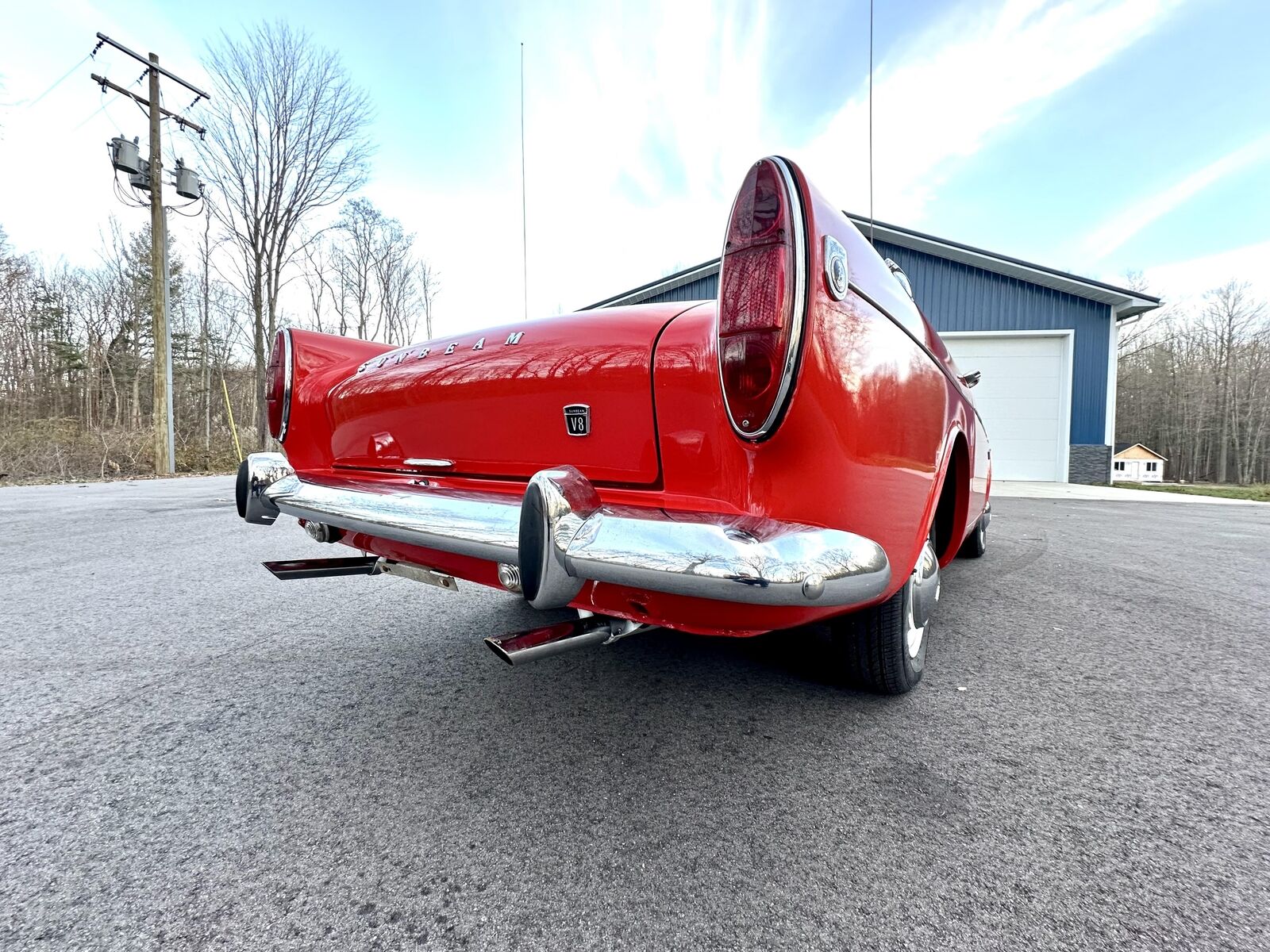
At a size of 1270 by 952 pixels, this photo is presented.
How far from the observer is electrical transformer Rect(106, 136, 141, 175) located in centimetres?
1264

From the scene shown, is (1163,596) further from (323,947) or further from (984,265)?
(984,265)

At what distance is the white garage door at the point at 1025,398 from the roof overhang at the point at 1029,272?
1012mm

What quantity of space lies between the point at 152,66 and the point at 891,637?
61.1ft

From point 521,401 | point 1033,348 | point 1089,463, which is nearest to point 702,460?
point 521,401

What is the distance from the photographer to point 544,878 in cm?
119

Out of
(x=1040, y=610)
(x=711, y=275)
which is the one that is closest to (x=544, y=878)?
(x=1040, y=610)

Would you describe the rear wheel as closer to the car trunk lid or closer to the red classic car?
the red classic car

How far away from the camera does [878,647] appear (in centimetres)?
186

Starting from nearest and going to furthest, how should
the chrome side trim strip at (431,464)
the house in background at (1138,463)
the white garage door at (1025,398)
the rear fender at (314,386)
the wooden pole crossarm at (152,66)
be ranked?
the chrome side trim strip at (431,464) → the rear fender at (314,386) → the white garage door at (1025,398) → the wooden pole crossarm at (152,66) → the house in background at (1138,463)

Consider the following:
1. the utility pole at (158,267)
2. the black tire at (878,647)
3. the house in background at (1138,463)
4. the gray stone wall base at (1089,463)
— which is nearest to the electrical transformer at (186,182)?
the utility pole at (158,267)

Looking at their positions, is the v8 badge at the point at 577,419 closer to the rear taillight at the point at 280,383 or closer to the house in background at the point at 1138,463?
the rear taillight at the point at 280,383

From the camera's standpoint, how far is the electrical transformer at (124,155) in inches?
498

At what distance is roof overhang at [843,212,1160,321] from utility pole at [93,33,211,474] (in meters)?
14.4

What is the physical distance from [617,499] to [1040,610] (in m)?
2.80
